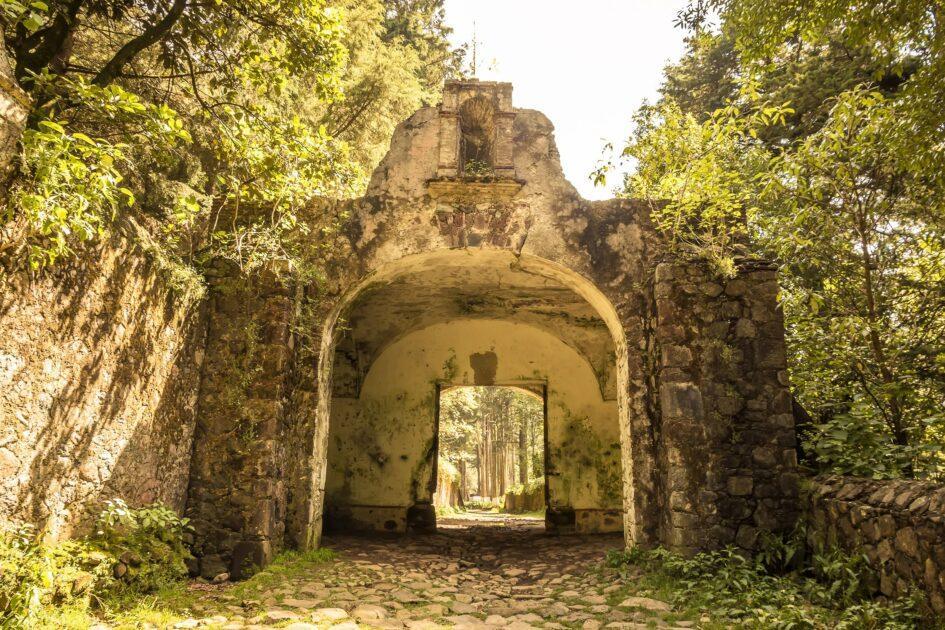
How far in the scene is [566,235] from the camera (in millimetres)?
6793

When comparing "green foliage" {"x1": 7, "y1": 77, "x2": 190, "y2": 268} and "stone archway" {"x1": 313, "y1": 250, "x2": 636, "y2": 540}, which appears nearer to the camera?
"green foliage" {"x1": 7, "y1": 77, "x2": 190, "y2": 268}

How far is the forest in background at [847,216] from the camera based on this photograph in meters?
4.63

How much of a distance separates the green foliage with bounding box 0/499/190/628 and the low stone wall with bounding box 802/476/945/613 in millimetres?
Answer: 5335

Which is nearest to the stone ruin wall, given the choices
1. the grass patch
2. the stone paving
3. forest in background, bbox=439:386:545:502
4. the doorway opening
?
the grass patch

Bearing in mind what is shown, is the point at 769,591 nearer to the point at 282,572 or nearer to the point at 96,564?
the point at 282,572

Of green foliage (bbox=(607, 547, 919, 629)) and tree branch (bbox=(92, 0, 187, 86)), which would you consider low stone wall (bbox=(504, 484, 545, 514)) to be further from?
tree branch (bbox=(92, 0, 187, 86))

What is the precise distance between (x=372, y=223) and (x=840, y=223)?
5046 mm

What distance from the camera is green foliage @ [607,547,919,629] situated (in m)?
4.03

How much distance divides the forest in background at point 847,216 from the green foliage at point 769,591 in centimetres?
101

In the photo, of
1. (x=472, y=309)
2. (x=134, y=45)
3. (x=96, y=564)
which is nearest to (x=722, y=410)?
(x=472, y=309)

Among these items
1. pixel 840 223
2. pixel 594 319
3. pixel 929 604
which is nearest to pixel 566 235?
pixel 840 223

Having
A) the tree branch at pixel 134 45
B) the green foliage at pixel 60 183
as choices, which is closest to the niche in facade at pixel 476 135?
the tree branch at pixel 134 45

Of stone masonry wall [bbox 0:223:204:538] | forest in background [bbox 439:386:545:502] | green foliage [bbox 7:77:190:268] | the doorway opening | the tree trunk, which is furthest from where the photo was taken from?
forest in background [bbox 439:386:545:502]

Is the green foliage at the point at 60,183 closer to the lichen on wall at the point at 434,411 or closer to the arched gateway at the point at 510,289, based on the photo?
the arched gateway at the point at 510,289
